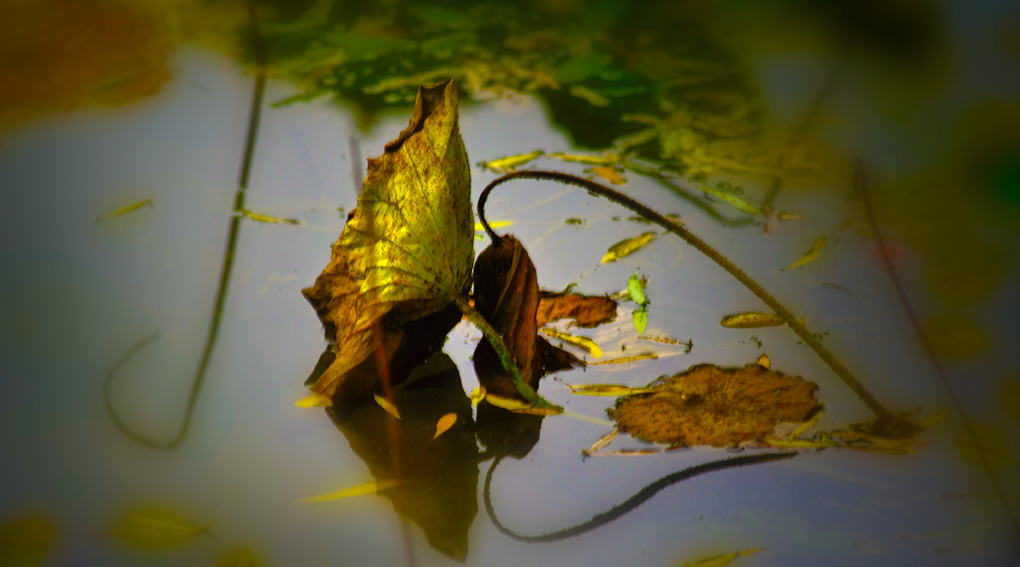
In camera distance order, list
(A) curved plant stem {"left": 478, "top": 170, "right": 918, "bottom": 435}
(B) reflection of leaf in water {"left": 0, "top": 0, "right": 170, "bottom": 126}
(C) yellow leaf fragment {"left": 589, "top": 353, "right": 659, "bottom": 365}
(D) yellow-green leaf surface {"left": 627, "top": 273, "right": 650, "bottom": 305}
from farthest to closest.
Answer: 1. (B) reflection of leaf in water {"left": 0, "top": 0, "right": 170, "bottom": 126}
2. (D) yellow-green leaf surface {"left": 627, "top": 273, "right": 650, "bottom": 305}
3. (C) yellow leaf fragment {"left": 589, "top": 353, "right": 659, "bottom": 365}
4. (A) curved plant stem {"left": 478, "top": 170, "right": 918, "bottom": 435}

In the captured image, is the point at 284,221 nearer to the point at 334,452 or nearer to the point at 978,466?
the point at 334,452

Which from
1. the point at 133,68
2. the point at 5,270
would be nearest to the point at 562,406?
the point at 5,270

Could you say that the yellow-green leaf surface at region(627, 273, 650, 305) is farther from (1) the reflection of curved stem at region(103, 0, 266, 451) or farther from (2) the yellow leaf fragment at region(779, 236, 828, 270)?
(1) the reflection of curved stem at region(103, 0, 266, 451)

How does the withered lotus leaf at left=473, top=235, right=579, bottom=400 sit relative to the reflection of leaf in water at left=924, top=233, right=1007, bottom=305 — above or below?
below

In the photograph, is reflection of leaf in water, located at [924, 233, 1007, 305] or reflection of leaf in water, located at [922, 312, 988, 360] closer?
reflection of leaf in water, located at [922, 312, 988, 360]

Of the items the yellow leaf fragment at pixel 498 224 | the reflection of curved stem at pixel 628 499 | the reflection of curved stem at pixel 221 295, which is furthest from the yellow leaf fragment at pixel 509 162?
the reflection of curved stem at pixel 628 499

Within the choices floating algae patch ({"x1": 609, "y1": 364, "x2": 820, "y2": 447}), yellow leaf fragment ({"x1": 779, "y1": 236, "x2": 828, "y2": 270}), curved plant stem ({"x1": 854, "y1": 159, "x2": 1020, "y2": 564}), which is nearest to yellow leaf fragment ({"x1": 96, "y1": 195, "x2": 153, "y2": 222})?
floating algae patch ({"x1": 609, "y1": 364, "x2": 820, "y2": 447})

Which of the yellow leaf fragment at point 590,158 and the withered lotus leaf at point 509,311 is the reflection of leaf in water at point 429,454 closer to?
the withered lotus leaf at point 509,311
